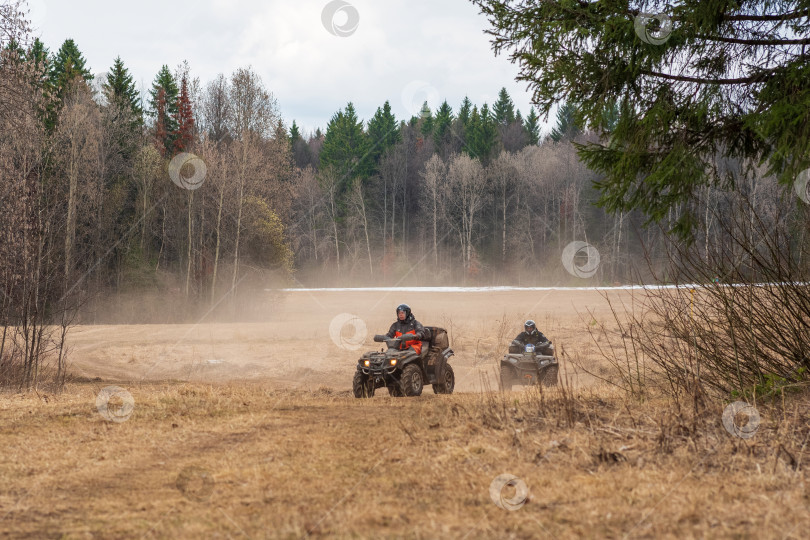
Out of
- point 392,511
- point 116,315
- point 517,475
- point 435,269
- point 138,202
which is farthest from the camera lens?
point 435,269

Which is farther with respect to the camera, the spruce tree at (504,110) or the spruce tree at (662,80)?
the spruce tree at (504,110)

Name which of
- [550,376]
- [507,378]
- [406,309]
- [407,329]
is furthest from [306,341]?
[406,309]

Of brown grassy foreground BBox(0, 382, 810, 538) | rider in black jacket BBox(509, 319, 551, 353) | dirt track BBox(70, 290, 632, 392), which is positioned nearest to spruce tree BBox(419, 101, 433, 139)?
dirt track BBox(70, 290, 632, 392)

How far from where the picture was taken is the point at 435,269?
192ft

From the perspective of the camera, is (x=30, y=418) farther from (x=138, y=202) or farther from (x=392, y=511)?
(x=138, y=202)

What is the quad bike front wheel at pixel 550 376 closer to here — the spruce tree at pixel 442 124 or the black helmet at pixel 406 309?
the black helmet at pixel 406 309

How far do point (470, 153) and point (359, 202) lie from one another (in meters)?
12.7

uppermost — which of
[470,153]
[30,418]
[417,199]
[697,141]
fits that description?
[470,153]

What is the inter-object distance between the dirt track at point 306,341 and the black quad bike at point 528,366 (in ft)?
2.18

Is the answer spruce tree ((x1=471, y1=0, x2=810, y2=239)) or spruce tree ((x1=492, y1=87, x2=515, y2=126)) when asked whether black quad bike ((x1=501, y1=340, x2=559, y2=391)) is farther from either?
spruce tree ((x1=492, y1=87, x2=515, y2=126))

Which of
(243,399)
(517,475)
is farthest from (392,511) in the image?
(243,399)

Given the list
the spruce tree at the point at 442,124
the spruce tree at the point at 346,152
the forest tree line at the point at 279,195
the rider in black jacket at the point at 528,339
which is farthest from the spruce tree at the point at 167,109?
the rider in black jacket at the point at 528,339

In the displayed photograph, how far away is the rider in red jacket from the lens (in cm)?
1217

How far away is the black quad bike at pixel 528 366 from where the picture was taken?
14039mm
